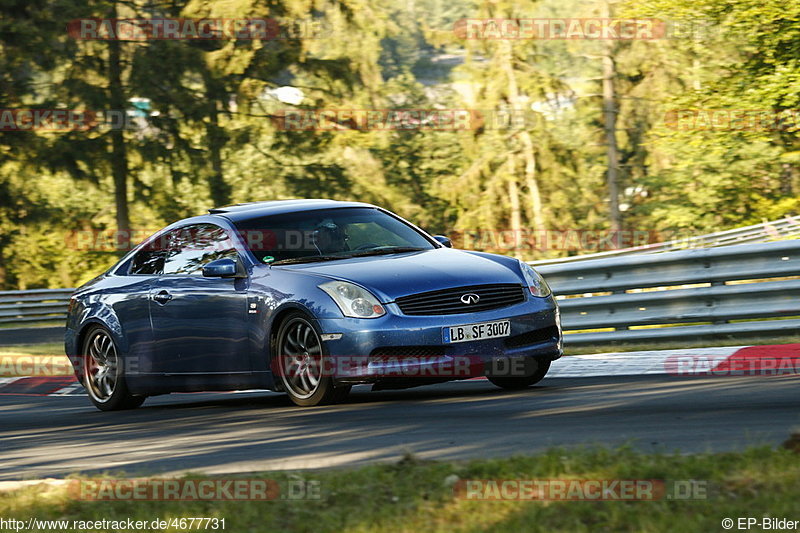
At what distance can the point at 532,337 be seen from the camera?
835 centimetres

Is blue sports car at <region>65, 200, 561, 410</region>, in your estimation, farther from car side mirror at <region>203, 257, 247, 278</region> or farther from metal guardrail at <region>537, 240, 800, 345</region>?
metal guardrail at <region>537, 240, 800, 345</region>

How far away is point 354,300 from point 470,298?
80cm

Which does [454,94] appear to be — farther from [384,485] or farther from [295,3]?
[384,485]

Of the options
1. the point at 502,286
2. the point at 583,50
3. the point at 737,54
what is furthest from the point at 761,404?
the point at 583,50

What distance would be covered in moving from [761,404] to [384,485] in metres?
2.86

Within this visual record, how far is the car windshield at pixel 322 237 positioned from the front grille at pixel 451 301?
1.00 metres

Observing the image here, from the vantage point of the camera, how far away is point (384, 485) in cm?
492

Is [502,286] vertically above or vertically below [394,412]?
above

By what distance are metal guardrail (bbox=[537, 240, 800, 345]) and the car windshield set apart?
2.98m

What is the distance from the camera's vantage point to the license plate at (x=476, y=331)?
7.85m
